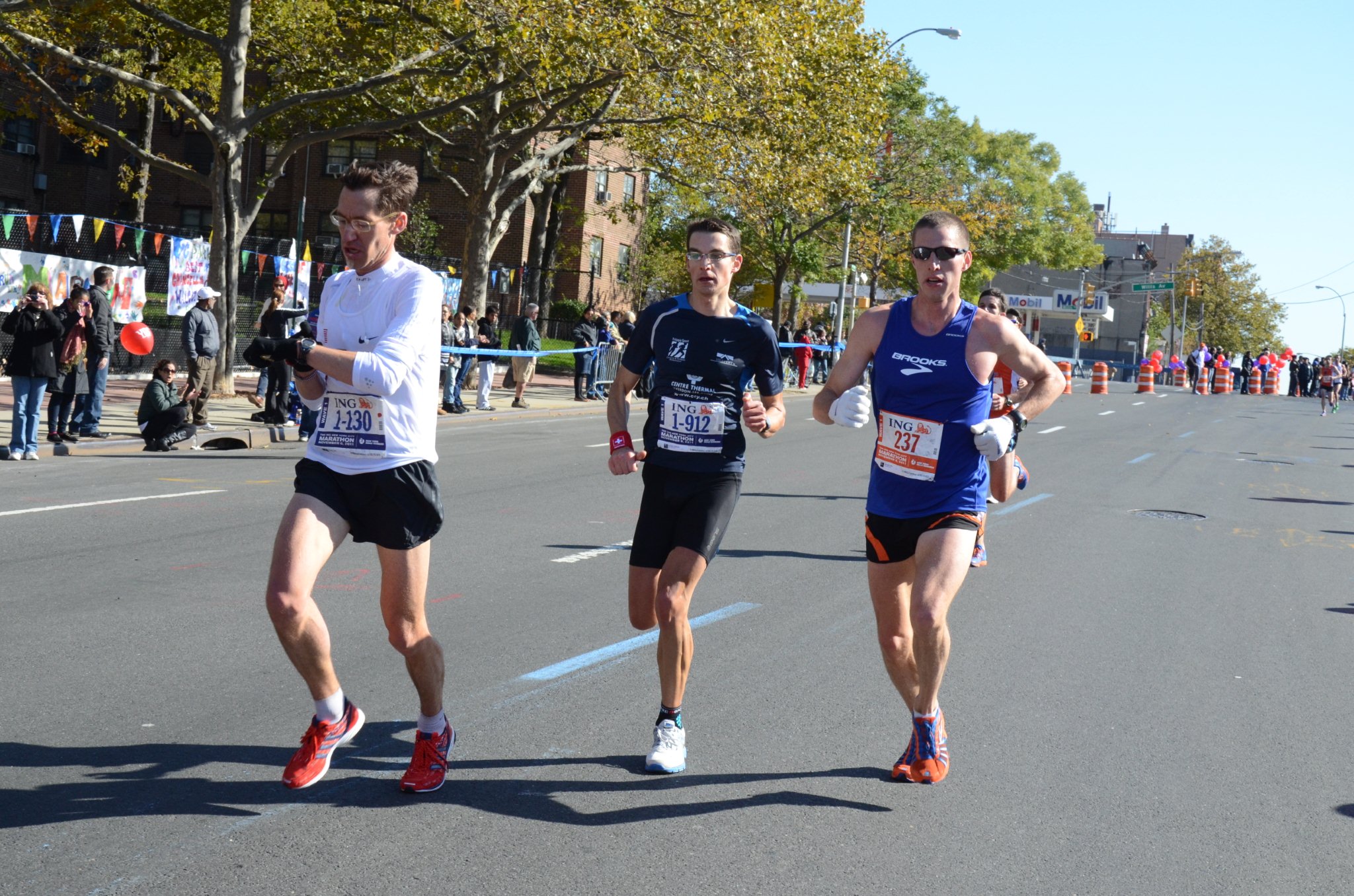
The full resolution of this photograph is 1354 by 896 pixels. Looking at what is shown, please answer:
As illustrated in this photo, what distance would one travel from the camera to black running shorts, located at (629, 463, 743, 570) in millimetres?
4902

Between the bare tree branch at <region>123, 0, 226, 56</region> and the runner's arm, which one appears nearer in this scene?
the runner's arm

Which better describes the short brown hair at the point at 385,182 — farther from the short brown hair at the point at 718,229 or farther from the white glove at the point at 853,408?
the white glove at the point at 853,408

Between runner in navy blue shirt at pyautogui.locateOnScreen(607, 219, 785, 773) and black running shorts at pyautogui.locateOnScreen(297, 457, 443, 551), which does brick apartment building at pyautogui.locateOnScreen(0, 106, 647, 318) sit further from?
black running shorts at pyautogui.locateOnScreen(297, 457, 443, 551)

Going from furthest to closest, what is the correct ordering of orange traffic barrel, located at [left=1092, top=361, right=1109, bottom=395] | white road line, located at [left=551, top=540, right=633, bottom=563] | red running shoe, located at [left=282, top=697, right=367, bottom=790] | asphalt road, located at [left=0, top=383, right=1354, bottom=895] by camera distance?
orange traffic barrel, located at [left=1092, top=361, right=1109, bottom=395] → white road line, located at [left=551, top=540, right=633, bottom=563] → red running shoe, located at [left=282, top=697, right=367, bottom=790] → asphalt road, located at [left=0, top=383, right=1354, bottom=895]

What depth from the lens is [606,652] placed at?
6504 mm

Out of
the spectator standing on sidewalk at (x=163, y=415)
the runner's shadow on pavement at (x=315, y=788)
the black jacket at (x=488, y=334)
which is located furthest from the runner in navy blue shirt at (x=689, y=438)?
the black jacket at (x=488, y=334)

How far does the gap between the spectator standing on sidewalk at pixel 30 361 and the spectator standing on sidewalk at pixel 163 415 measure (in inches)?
58.7

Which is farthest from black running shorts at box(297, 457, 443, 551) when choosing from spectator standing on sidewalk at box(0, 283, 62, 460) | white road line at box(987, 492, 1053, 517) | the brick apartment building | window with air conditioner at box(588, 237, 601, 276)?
window with air conditioner at box(588, 237, 601, 276)

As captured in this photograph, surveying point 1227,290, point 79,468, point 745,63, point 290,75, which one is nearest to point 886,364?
point 79,468

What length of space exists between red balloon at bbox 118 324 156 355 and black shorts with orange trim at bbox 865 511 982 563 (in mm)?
12398

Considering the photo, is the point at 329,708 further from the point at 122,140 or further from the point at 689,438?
the point at 122,140

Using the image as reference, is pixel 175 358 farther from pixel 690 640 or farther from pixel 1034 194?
pixel 1034 194

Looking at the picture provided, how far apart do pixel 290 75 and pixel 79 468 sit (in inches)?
574

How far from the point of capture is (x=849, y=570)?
921 centimetres
